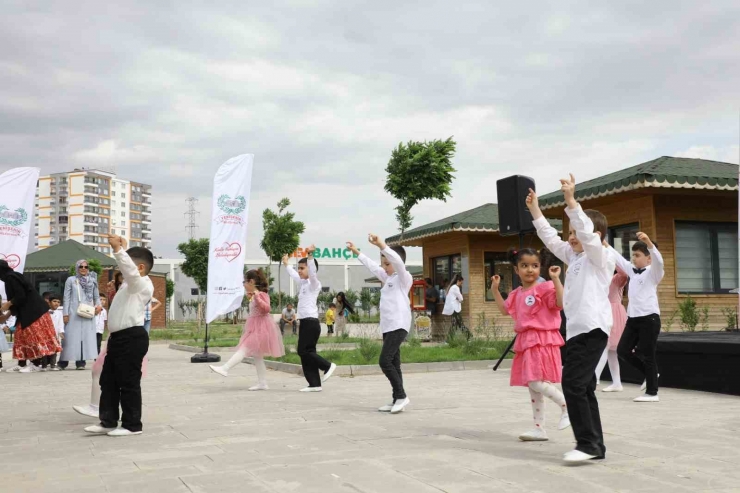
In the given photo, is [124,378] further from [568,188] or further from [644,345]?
[644,345]

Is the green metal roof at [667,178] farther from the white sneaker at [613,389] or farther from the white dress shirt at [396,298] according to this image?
the white dress shirt at [396,298]

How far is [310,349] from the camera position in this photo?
10125 millimetres

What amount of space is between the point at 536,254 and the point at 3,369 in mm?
13127

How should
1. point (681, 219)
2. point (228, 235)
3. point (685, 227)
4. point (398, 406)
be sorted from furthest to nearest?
point (685, 227) → point (681, 219) → point (228, 235) → point (398, 406)

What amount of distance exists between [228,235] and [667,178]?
9034 millimetres

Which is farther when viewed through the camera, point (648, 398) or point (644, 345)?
point (644, 345)

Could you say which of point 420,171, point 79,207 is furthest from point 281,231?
point 79,207

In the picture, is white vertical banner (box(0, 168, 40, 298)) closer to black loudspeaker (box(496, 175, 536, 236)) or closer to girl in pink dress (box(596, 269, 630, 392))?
black loudspeaker (box(496, 175, 536, 236))

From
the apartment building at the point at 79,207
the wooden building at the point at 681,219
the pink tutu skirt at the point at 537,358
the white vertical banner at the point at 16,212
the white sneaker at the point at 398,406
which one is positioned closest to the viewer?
the pink tutu skirt at the point at 537,358

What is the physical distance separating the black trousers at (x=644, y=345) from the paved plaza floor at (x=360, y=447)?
0.44 metres

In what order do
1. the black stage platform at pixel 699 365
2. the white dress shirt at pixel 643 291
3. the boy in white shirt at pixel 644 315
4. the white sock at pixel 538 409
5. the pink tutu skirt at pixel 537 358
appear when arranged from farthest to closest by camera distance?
the black stage platform at pixel 699 365 < the white dress shirt at pixel 643 291 < the boy in white shirt at pixel 644 315 < the white sock at pixel 538 409 < the pink tutu skirt at pixel 537 358

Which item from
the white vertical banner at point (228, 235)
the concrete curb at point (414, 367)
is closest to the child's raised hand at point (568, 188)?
the concrete curb at point (414, 367)

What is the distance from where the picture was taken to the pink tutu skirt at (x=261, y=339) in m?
10.7

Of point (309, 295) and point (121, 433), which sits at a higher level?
point (309, 295)
